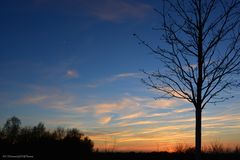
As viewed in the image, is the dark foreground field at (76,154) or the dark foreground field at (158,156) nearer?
the dark foreground field at (76,154)

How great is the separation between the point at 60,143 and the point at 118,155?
2.26 metres

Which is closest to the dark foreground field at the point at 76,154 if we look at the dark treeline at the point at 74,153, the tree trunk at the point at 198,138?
the dark treeline at the point at 74,153

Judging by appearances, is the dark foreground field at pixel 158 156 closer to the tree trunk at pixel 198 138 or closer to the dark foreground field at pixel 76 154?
the dark foreground field at pixel 76 154

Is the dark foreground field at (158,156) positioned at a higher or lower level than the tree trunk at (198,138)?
lower

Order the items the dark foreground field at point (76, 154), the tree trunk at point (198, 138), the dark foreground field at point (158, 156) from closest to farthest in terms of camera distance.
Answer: the tree trunk at point (198, 138) → the dark foreground field at point (76, 154) → the dark foreground field at point (158, 156)

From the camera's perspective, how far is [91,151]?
43.1 feet

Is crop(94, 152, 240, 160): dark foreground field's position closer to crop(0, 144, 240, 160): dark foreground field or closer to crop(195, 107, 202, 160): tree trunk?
crop(0, 144, 240, 160): dark foreground field

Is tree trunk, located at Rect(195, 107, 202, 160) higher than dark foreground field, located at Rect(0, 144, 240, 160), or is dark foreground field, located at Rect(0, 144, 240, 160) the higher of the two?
tree trunk, located at Rect(195, 107, 202, 160)

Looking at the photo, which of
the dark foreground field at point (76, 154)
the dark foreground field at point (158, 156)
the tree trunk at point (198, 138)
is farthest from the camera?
the dark foreground field at point (158, 156)

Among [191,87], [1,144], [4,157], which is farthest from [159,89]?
[1,144]

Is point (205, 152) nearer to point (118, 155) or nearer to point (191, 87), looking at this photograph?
point (118, 155)

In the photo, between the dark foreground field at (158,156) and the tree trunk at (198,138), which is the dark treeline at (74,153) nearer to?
the dark foreground field at (158,156)

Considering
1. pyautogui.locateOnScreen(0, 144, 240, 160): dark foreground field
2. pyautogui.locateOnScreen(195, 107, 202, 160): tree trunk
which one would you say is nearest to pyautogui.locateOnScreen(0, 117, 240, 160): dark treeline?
pyautogui.locateOnScreen(0, 144, 240, 160): dark foreground field

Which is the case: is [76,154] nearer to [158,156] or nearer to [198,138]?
[158,156]
